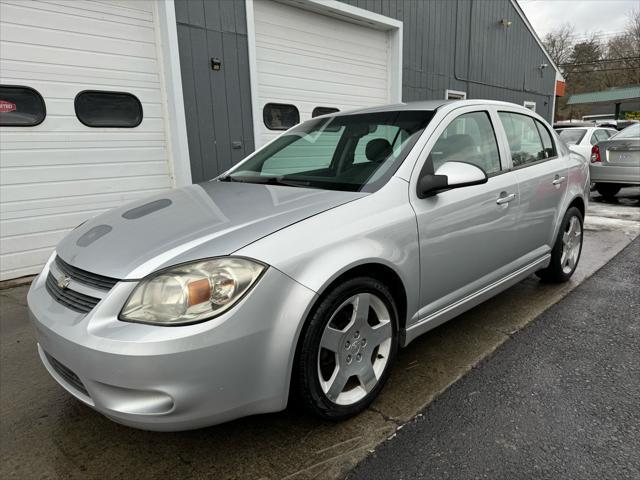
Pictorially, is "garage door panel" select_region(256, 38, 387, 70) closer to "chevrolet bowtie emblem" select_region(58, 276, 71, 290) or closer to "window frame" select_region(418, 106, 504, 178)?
"window frame" select_region(418, 106, 504, 178)

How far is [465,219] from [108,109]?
415 centimetres

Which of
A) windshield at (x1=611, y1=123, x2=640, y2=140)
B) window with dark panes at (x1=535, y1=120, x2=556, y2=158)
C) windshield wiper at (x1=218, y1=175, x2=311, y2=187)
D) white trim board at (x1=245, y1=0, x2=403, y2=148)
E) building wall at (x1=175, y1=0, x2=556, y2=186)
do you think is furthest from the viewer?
windshield at (x1=611, y1=123, x2=640, y2=140)

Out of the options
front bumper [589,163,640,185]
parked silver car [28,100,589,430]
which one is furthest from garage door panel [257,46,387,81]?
front bumper [589,163,640,185]

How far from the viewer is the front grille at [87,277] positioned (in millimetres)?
1795

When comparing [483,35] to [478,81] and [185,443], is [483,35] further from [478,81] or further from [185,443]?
[185,443]

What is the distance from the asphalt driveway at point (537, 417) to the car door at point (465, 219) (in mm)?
485

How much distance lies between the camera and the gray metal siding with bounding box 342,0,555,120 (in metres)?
8.55

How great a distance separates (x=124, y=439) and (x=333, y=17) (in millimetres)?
6746

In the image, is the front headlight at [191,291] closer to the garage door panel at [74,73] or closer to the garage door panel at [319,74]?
the garage door panel at [74,73]

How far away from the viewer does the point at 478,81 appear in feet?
35.5

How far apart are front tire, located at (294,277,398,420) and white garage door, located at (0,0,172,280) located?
3.92 meters

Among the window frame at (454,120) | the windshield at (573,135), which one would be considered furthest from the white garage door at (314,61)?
the windshield at (573,135)

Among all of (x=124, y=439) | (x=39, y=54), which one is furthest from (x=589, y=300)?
A: (x=39, y=54)

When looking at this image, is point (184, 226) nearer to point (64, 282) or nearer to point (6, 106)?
point (64, 282)
